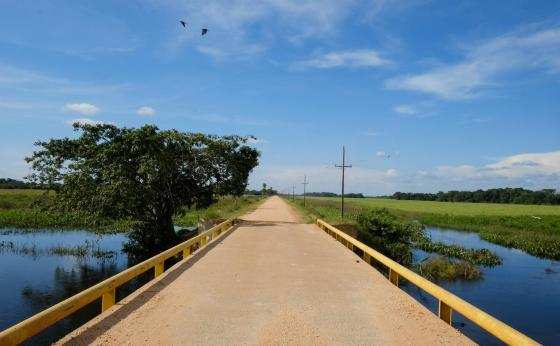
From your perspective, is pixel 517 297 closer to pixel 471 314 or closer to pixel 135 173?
pixel 471 314

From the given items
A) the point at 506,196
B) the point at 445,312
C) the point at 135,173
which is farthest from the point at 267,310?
the point at 506,196

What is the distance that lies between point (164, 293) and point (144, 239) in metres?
18.9

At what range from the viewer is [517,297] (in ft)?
61.5

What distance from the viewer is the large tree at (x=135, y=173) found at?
25.7 m

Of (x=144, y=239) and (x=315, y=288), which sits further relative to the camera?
(x=144, y=239)

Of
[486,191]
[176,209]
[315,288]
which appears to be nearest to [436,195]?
[486,191]

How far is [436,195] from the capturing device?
191 m

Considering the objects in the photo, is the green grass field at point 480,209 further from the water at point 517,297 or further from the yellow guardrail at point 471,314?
the yellow guardrail at point 471,314

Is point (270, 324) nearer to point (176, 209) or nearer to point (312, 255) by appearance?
point (312, 255)

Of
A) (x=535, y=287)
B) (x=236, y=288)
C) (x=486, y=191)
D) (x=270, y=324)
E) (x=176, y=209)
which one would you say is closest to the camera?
(x=270, y=324)

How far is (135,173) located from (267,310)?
65.2 feet

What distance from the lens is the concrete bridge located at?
6.45 meters

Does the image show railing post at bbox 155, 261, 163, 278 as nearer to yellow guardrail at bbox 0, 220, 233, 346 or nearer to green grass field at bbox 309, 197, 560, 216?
yellow guardrail at bbox 0, 220, 233, 346

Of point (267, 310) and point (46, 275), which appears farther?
point (46, 275)
